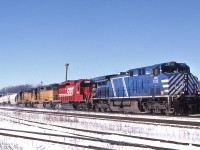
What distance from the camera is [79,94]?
3781 cm

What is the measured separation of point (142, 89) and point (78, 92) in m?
13.2

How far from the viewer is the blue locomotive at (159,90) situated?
23094 mm

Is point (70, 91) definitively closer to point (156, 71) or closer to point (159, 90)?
point (156, 71)

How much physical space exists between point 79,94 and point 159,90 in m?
15.3

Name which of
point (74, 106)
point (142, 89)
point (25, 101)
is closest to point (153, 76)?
point (142, 89)

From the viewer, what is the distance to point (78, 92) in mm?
38031

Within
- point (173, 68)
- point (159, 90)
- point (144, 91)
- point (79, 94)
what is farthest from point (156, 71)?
point (79, 94)

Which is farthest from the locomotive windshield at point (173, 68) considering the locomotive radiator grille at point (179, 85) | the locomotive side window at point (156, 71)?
the locomotive radiator grille at point (179, 85)

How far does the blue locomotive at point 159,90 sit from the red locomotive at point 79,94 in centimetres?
702

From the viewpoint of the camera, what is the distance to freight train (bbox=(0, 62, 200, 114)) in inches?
914

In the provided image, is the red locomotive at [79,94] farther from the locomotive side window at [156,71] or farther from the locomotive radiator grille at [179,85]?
the locomotive radiator grille at [179,85]

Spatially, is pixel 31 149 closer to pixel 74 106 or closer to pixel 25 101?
pixel 74 106

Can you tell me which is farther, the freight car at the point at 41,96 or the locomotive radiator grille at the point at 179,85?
the freight car at the point at 41,96

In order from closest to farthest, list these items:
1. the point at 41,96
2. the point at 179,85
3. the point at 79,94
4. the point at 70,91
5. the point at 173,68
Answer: the point at 179,85, the point at 173,68, the point at 79,94, the point at 70,91, the point at 41,96
